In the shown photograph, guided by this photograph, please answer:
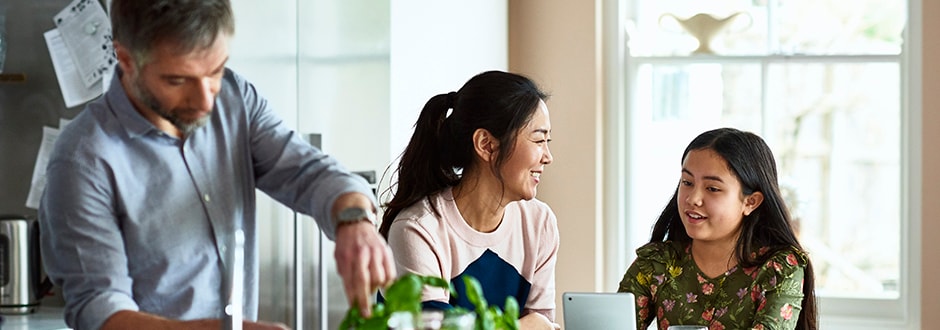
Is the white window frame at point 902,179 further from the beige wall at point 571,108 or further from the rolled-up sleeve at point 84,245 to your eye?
the rolled-up sleeve at point 84,245

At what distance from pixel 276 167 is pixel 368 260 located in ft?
0.93

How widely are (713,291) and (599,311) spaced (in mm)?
518

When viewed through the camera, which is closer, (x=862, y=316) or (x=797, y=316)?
(x=797, y=316)

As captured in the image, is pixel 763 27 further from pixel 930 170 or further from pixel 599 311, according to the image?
pixel 599 311

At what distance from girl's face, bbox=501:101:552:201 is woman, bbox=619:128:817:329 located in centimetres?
45

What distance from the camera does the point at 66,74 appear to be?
1.61 metres

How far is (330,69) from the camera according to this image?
282cm

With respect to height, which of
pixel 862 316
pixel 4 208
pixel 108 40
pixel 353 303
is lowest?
pixel 862 316

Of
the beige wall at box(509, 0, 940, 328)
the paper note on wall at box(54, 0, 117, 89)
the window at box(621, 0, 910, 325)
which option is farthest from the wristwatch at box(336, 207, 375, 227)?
the window at box(621, 0, 910, 325)

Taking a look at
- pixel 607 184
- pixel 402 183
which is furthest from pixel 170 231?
pixel 607 184

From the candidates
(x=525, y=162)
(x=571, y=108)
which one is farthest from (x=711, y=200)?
(x=571, y=108)

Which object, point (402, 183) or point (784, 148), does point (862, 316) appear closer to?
point (784, 148)

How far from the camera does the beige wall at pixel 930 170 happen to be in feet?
13.3

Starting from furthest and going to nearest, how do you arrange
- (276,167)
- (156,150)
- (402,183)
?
(402,183)
(276,167)
(156,150)
